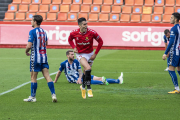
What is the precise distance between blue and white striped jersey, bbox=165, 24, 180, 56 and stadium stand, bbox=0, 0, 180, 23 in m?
18.0

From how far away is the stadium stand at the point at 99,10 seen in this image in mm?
26250

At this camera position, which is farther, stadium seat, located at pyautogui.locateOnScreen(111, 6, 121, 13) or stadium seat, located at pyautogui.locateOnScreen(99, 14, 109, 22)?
stadium seat, located at pyautogui.locateOnScreen(111, 6, 121, 13)

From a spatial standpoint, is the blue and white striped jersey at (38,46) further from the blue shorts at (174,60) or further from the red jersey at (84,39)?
the blue shorts at (174,60)

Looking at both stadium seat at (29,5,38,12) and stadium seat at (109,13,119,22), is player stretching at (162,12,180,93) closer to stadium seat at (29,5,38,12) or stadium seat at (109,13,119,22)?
stadium seat at (109,13,119,22)

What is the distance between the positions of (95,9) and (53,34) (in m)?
4.52

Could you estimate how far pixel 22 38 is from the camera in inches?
986

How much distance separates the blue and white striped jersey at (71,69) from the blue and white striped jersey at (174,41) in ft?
9.88

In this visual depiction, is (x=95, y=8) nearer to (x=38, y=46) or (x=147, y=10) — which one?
(x=147, y=10)

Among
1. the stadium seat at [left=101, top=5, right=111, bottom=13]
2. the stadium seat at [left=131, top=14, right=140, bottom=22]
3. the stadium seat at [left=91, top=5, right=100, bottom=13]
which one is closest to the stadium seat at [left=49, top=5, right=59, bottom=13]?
the stadium seat at [left=91, top=5, right=100, bottom=13]

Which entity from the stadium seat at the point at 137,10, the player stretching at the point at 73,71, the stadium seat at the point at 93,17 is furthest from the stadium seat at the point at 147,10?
the player stretching at the point at 73,71

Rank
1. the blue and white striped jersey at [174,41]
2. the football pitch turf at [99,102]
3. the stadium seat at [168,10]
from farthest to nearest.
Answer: the stadium seat at [168,10], the blue and white striped jersey at [174,41], the football pitch turf at [99,102]

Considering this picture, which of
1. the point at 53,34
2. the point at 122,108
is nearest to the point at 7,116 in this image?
the point at 122,108

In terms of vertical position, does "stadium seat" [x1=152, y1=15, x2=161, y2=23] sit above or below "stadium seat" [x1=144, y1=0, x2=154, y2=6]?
below

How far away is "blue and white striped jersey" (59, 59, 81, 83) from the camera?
1005 cm
